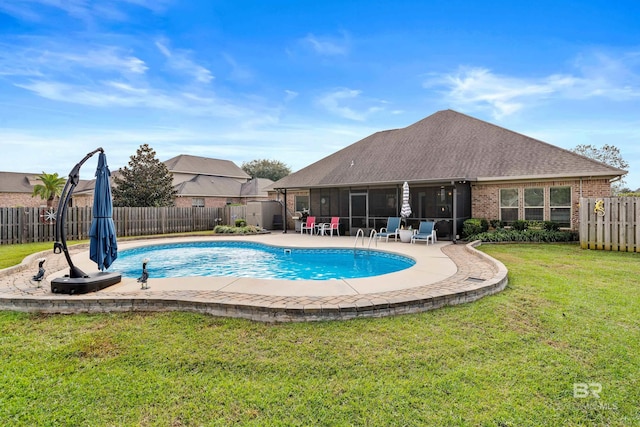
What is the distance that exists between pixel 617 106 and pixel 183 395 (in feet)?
82.0

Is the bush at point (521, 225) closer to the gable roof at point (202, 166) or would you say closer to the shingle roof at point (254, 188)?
the shingle roof at point (254, 188)

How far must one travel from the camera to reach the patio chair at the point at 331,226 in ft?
56.1

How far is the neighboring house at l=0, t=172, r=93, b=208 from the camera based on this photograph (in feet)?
108

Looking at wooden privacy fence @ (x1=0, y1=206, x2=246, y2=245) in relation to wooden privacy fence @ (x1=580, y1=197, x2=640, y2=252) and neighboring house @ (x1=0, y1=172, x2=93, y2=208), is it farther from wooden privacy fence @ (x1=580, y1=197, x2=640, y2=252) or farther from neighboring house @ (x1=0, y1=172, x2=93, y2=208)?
neighboring house @ (x1=0, y1=172, x2=93, y2=208)

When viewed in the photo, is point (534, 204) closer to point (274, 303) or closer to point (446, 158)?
point (446, 158)

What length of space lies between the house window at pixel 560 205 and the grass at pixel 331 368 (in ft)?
33.1

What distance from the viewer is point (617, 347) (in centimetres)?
372

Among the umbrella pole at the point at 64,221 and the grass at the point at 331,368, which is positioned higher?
the umbrella pole at the point at 64,221

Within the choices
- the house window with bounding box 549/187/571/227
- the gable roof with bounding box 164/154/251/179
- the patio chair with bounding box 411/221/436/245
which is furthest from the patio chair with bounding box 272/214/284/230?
the gable roof with bounding box 164/154/251/179

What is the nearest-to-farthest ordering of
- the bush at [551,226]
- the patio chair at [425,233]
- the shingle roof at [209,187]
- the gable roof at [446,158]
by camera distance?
the patio chair at [425,233], the bush at [551,226], the gable roof at [446,158], the shingle roof at [209,187]

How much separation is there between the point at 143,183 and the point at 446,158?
19967 millimetres

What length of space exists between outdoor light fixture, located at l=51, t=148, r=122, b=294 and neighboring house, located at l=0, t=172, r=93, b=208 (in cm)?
3056

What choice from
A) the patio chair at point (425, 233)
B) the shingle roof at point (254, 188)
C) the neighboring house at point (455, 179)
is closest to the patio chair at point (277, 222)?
the neighboring house at point (455, 179)

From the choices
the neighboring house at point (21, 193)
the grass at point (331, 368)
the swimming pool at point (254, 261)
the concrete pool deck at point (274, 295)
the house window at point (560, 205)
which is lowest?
the swimming pool at point (254, 261)
